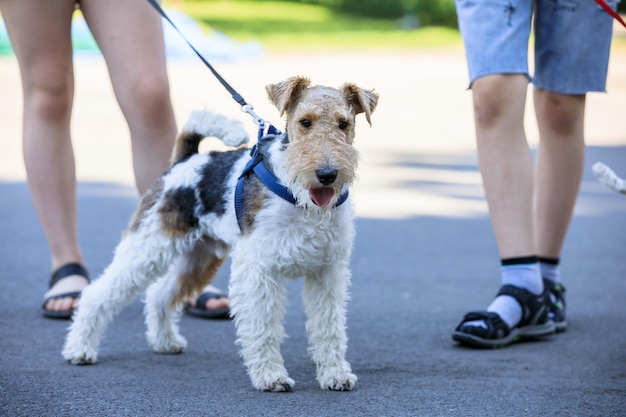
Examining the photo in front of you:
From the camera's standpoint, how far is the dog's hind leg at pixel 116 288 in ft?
13.9

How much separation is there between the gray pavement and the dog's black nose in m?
0.89

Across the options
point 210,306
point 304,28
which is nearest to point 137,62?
point 210,306

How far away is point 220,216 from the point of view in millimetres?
4121

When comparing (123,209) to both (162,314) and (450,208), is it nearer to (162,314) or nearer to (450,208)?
(450,208)

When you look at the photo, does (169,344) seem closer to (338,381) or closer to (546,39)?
(338,381)

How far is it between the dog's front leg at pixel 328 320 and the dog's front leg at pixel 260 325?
0.56 ft

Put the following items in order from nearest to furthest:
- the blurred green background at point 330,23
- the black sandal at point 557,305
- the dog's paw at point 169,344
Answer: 1. the dog's paw at point 169,344
2. the black sandal at point 557,305
3. the blurred green background at point 330,23

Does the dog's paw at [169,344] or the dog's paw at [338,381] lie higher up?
the dog's paw at [338,381]

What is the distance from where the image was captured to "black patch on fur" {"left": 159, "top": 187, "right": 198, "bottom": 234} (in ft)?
13.9

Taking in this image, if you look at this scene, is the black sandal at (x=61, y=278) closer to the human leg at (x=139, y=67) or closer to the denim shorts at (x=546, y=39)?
the human leg at (x=139, y=67)

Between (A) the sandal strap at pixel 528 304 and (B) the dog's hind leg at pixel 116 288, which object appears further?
(A) the sandal strap at pixel 528 304

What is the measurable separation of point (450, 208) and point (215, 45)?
1661 centimetres

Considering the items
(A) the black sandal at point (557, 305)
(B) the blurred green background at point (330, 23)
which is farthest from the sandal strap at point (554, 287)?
(B) the blurred green background at point (330, 23)

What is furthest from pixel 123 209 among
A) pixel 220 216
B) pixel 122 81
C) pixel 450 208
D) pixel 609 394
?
pixel 609 394
